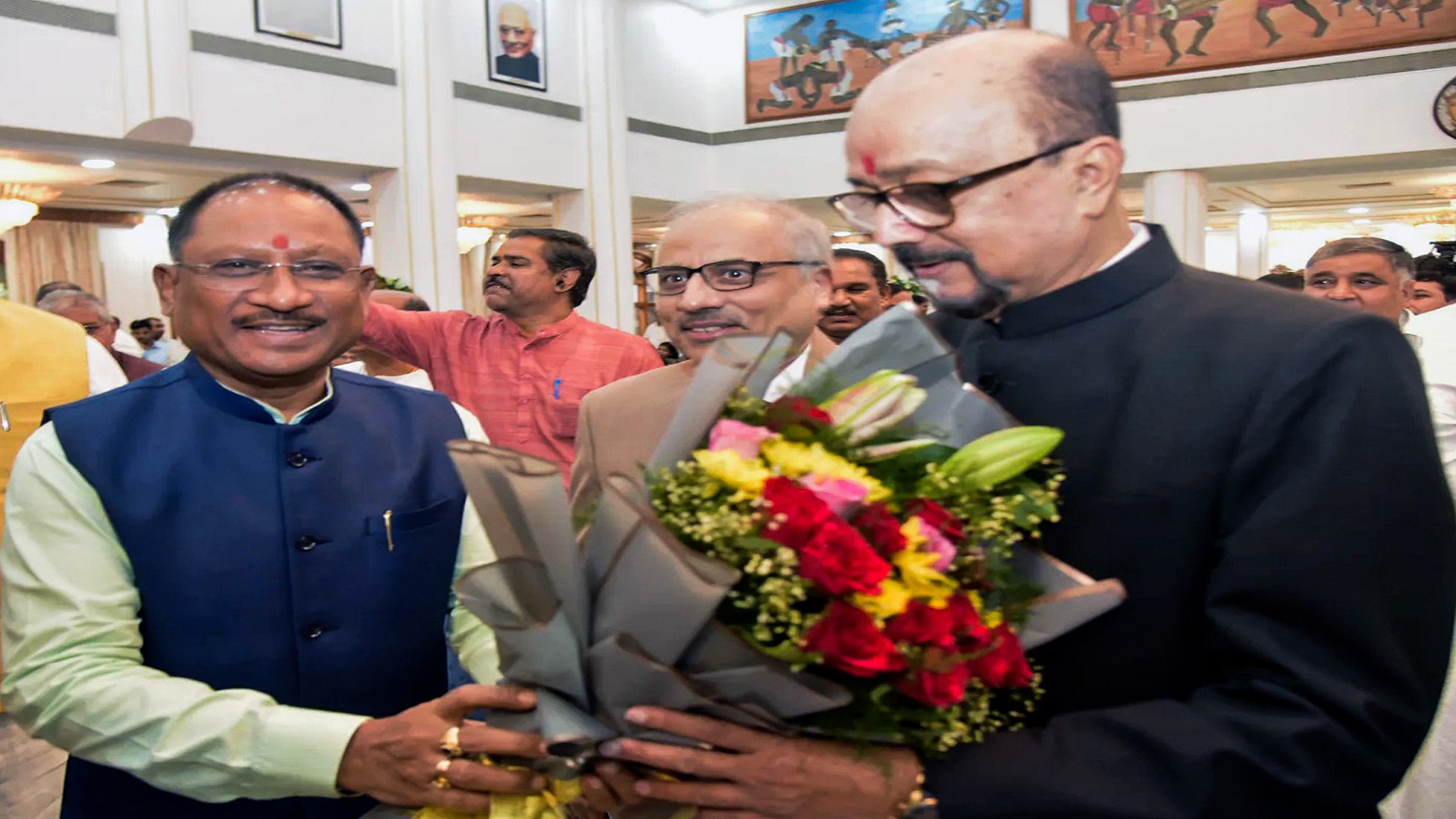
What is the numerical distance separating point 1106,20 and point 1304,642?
12.9m

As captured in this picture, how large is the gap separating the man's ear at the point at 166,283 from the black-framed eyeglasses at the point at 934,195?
1.02m

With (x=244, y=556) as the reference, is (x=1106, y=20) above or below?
above

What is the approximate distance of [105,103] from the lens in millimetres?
8602

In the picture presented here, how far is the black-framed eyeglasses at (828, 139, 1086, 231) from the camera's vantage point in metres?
1.35

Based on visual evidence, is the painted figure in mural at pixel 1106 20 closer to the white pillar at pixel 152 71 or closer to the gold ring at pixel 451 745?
the white pillar at pixel 152 71

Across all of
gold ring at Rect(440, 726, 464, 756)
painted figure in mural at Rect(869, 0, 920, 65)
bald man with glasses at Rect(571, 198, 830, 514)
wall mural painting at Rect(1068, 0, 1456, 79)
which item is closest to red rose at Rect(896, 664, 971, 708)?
gold ring at Rect(440, 726, 464, 756)

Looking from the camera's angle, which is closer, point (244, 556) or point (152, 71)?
point (244, 556)

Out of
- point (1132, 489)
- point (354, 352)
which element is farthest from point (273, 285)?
point (354, 352)

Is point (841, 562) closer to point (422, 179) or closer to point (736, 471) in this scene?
point (736, 471)

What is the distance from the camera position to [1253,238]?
18016 millimetres

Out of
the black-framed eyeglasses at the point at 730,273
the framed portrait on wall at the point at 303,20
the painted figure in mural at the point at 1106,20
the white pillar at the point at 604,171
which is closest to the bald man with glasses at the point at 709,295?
the black-framed eyeglasses at the point at 730,273

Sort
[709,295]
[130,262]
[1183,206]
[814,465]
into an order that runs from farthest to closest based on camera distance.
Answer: [130,262]
[1183,206]
[709,295]
[814,465]

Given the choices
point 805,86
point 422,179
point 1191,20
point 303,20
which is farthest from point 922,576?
point 805,86

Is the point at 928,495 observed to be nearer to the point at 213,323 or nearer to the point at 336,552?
the point at 336,552
